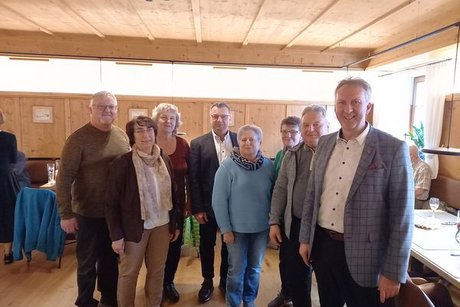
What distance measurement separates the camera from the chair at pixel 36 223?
3.12m

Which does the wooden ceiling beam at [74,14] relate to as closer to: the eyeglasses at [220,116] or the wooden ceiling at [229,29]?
the wooden ceiling at [229,29]

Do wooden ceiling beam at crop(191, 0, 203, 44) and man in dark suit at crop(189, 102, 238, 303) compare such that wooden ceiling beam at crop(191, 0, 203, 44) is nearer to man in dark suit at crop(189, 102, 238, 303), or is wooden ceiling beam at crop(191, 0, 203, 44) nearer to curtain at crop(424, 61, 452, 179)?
man in dark suit at crop(189, 102, 238, 303)

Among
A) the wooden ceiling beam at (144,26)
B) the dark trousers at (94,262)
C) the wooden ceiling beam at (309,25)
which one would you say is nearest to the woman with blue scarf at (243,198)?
the dark trousers at (94,262)

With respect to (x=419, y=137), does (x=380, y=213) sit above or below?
below

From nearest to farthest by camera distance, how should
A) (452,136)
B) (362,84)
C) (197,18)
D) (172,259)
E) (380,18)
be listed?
(362,84)
(172,259)
(380,18)
(197,18)
(452,136)

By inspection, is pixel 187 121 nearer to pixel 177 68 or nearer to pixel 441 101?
pixel 177 68

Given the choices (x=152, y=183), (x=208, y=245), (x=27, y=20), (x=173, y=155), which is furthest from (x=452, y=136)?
(x=27, y=20)

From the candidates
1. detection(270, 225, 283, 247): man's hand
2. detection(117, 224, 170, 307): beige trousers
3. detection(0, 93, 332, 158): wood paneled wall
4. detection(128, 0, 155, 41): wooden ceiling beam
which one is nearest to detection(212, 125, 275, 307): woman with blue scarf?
detection(270, 225, 283, 247): man's hand

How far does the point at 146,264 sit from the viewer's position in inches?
87.7

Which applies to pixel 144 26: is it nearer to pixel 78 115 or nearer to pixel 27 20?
pixel 27 20

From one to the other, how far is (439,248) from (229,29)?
11.2ft

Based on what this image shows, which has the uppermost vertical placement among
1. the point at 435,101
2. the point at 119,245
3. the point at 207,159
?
the point at 435,101

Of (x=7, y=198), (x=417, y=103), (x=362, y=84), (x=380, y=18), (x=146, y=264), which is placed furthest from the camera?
(x=417, y=103)

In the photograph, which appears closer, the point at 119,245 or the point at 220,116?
the point at 119,245
